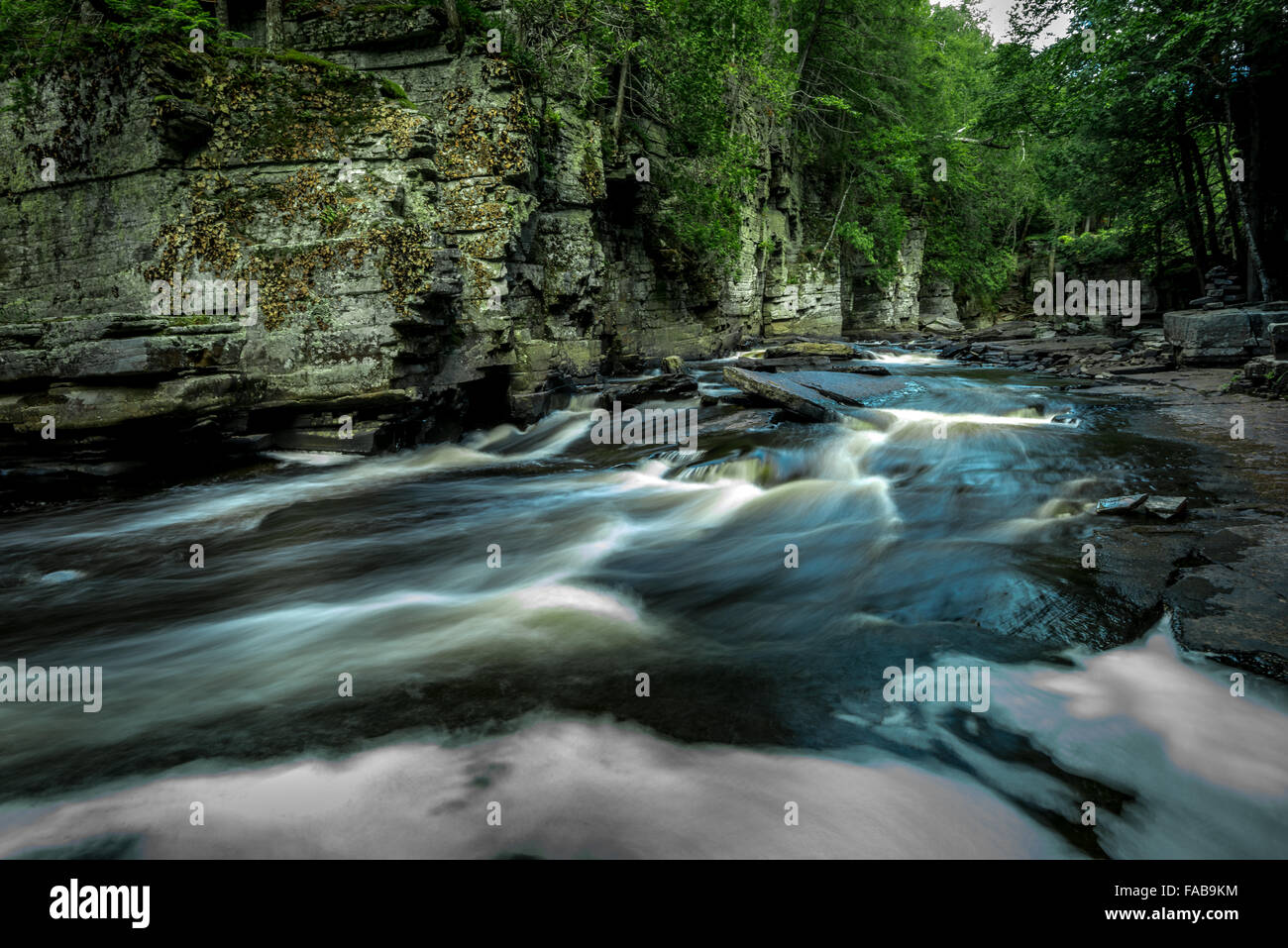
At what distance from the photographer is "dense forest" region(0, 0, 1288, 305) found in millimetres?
10992

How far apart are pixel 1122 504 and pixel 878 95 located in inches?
983

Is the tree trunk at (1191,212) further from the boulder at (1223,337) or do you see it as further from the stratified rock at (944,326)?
the stratified rock at (944,326)

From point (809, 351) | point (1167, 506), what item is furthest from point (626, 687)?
point (809, 351)

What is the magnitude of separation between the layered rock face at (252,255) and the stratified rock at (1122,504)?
7.65m

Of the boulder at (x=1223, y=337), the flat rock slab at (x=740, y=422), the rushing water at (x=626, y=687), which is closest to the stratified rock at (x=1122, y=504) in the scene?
the rushing water at (x=626, y=687)

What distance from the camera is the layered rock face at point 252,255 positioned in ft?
21.9

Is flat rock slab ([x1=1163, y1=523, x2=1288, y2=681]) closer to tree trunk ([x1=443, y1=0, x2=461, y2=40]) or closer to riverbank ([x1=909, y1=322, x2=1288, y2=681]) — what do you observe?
riverbank ([x1=909, y1=322, x2=1288, y2=681])

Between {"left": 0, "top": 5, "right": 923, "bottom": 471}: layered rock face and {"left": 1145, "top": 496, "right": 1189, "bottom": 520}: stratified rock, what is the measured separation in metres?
7.90

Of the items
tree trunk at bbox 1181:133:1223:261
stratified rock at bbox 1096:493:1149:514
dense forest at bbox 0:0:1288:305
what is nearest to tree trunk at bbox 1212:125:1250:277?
dense forest at bbox 0:0:1288:305

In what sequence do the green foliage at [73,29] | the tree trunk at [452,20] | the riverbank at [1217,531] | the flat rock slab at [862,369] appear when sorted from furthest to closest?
the flat rock slab at [862,369] → the tree trunk at [452,20] → the green foliage at [73,29] → the riverbank at [1217,531]

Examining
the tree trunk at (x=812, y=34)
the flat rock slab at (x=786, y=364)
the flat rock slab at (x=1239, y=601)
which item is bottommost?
the flat rock slab at (x=1239, y=601)

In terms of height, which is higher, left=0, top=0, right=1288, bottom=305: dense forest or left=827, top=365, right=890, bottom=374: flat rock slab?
left=0, top=0, right=1288, bottom=305: dense forest

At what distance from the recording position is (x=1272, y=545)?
365cm

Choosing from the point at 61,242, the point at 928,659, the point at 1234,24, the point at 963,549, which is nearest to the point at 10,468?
the point at 61,242
